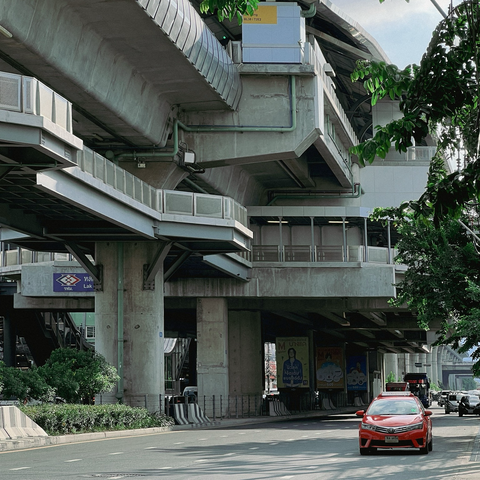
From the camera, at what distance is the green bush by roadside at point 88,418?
2595 cm

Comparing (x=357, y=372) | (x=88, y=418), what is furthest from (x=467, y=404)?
(x=88, y=418)

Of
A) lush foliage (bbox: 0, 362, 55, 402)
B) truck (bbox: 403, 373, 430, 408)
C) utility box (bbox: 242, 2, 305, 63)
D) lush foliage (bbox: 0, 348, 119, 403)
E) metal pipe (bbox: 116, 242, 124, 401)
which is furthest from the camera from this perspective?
truck (bbox: 403, 373, 430, 408)

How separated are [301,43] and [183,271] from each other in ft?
47.2

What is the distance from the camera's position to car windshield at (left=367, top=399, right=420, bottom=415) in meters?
22.1

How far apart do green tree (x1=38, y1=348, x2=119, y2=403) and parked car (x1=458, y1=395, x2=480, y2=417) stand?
32448 mm

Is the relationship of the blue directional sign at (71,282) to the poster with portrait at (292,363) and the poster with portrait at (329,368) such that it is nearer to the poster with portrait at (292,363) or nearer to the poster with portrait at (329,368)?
the poster with portrait at (292,363)

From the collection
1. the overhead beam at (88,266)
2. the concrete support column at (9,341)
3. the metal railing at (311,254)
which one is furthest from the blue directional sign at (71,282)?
the overhead beam at (88,266)

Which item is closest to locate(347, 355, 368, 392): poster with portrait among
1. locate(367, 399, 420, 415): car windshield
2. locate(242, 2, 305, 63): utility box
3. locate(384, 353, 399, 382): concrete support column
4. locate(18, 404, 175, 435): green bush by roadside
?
locate(242, 2, 305, 63): utility box

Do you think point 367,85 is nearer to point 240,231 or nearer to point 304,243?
point 240,231

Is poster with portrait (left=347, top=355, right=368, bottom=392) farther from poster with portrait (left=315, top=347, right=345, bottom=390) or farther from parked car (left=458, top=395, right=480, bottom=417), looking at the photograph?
parked car (left=458, top=395, right=480, bottom=417)

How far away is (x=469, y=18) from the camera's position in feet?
28.5

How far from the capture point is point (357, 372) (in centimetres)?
9081

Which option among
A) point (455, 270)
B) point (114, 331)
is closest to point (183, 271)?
point (114, 331)

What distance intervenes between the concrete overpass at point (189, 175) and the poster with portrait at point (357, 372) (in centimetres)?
2500
